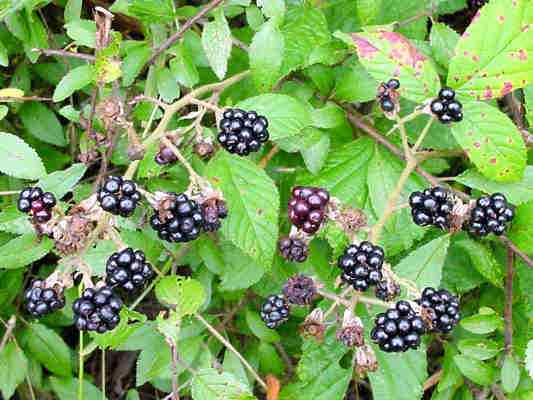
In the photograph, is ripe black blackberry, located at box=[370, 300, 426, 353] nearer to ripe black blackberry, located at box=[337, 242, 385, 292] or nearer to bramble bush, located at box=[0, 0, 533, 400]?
bramble bush, located at box=[0, 0, 533, 400]

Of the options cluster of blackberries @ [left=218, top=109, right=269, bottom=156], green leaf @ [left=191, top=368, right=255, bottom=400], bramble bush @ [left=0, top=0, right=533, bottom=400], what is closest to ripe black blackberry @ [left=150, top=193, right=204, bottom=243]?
bramble bush @ [left=0, top=0, right=533, bottom=400]

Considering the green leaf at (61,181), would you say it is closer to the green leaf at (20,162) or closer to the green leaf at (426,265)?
the green leaf at (20,162)

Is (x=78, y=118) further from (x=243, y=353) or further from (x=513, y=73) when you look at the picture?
(x=513, y=73)

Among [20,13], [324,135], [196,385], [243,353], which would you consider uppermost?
[20,13]

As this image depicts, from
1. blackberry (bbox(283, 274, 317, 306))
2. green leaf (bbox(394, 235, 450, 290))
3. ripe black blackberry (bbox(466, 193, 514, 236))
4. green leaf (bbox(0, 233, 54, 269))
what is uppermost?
ripe black blackberry (bbox(466, 193, 514, 236))

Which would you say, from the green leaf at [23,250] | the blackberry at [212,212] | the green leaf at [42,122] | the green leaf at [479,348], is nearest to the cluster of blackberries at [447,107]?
the blackberry at [212,212]

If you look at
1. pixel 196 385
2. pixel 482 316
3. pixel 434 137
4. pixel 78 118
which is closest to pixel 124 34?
pixel 78 118
